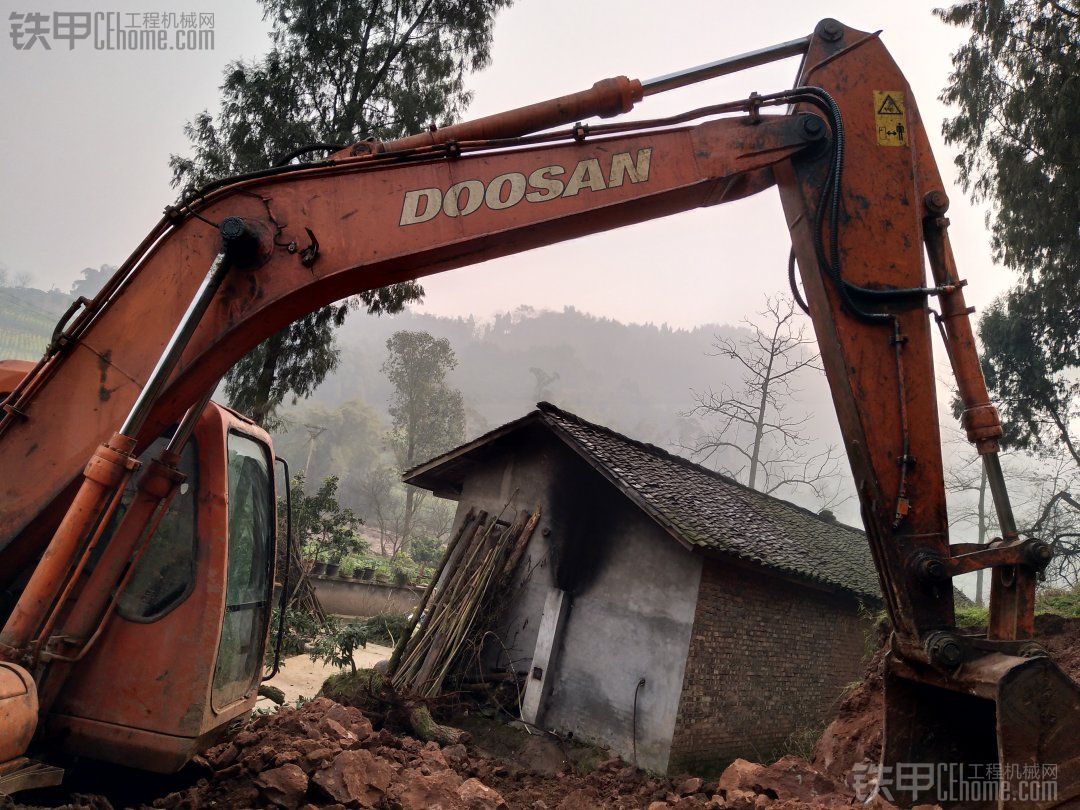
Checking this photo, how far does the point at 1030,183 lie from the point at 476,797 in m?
15.9

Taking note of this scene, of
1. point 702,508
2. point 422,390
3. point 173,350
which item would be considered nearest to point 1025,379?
point 702,508

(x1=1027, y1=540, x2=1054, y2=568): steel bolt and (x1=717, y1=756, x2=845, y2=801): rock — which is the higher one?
(x1=1027, y1=540, x2=1054, y2=568): steel bolt

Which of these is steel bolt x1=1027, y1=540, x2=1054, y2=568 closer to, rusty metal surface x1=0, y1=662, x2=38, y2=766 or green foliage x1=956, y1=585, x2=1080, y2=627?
rusty metal surface x1=0, y1=662, x2=38, y2=766

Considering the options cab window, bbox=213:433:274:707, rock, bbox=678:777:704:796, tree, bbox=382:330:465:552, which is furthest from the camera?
tree, bbox=382:330:465:552

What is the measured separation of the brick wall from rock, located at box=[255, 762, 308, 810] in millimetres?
7184

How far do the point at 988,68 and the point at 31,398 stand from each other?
18200 millimetres

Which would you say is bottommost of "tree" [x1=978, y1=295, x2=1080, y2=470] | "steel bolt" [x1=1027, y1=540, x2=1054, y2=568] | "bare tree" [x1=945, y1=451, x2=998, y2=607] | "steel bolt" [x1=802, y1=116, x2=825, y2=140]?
"steel bolt" [x1=1027, y1=540, x2=1054, y2=568]

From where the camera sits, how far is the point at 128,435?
2971 mm

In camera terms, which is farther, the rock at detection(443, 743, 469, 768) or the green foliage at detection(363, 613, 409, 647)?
the green foliage at detection(363, 613, 409, 647)

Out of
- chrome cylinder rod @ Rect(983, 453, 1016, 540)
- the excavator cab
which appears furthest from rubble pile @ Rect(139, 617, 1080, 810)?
chrome cylinder rod @ Rect(983, 453, 1016, 540)

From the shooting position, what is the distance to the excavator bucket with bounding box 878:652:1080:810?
9.34 ft

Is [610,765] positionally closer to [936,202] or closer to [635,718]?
[635,718]

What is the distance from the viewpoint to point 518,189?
351cm

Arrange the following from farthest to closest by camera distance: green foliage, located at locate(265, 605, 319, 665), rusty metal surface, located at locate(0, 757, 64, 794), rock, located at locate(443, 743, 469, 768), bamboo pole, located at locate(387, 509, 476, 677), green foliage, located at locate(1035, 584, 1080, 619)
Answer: green foliage, located at locate(265, 605, 319, 665) < bamboo pole, located at locate(387, 509, 476, 677) < green foliage, located at locate(1035, 584, 1080, 619) < rock, located at locate(443, 743, 469, 768) < rusty metal surface, located at locate(0, 757, 64, 794)
